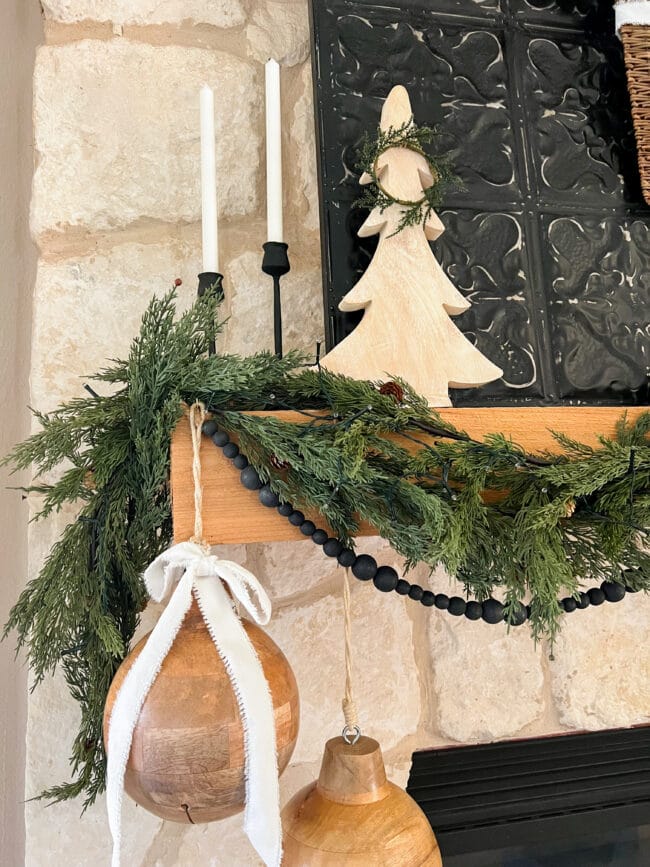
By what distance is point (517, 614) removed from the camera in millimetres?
604

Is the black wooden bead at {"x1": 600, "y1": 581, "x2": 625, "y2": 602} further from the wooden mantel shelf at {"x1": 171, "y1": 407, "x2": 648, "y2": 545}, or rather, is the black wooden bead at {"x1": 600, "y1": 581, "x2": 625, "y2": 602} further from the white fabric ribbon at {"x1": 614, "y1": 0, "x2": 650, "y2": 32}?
the white fabric ribbon at {"x1": 614, "y1": 0, "x2": 650, "y2": 32}

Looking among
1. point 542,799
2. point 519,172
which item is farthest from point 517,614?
point 519,172

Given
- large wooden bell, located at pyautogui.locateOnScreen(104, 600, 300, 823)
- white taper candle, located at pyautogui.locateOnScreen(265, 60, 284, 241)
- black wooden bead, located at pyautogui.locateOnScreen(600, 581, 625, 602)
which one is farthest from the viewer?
white taper candle, located at pyautogui.locateOnScreen(265, 60, 284, 241)

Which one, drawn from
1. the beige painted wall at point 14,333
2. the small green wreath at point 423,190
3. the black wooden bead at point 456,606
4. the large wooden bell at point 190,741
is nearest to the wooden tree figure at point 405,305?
→ the small green wreath at point 423,190

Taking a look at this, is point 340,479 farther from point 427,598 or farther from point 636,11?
point 636,11

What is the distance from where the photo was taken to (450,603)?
0.62 metres

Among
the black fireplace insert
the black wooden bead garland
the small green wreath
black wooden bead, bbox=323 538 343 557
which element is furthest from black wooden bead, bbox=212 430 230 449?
the black fireplace insert

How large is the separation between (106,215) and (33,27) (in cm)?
34

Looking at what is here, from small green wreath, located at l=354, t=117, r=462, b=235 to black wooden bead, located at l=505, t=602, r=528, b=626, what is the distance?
430mm

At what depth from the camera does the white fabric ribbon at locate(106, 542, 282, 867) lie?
1.76 feet

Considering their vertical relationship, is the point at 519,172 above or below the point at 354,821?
above

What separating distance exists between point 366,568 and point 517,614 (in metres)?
0.14

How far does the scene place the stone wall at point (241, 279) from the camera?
862mm

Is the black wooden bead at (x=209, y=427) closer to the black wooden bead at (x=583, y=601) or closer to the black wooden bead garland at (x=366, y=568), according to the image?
the black wooden bead garland at (x=366, y=568)
